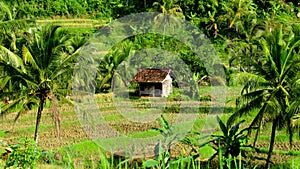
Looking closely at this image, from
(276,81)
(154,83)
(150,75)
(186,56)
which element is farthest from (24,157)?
(186,56)

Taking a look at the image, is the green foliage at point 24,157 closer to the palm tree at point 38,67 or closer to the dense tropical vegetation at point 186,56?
the dense tropical vegetation at point 186,56

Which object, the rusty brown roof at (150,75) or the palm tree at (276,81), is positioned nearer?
the palm tree at (276,81)

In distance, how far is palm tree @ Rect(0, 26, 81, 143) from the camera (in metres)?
12.5

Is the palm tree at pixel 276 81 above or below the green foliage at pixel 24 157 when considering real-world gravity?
above

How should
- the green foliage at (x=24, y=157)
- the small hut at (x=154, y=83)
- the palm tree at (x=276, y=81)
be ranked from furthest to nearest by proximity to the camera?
the small hut at (x=154, y=83) < the palm tree at (x=276, y=81) < the green foliage at (x=24, y=157)

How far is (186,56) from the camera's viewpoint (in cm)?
2909

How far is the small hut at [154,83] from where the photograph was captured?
24.2 meters

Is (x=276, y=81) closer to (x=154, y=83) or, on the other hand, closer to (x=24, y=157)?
(x=24, y=157)

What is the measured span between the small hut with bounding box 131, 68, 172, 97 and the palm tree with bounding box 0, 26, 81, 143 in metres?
11.1

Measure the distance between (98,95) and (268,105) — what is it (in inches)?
494

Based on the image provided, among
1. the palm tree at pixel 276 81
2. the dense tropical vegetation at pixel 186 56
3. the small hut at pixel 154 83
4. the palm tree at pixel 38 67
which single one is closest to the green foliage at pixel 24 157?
the dense tropical vegetation at pixel 186 56

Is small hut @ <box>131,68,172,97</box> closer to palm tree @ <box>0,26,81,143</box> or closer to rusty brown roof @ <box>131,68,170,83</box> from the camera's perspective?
rusty brown roof @ <box>131,68,170,83</box>

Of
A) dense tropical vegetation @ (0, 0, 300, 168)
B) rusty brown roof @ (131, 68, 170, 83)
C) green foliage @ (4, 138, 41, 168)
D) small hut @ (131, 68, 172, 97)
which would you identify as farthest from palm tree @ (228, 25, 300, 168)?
rusty brown roof @ (131, 68, 170, 83)

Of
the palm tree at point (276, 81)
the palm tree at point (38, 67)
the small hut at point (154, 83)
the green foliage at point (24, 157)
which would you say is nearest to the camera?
the green foliage at point (24, 157)
